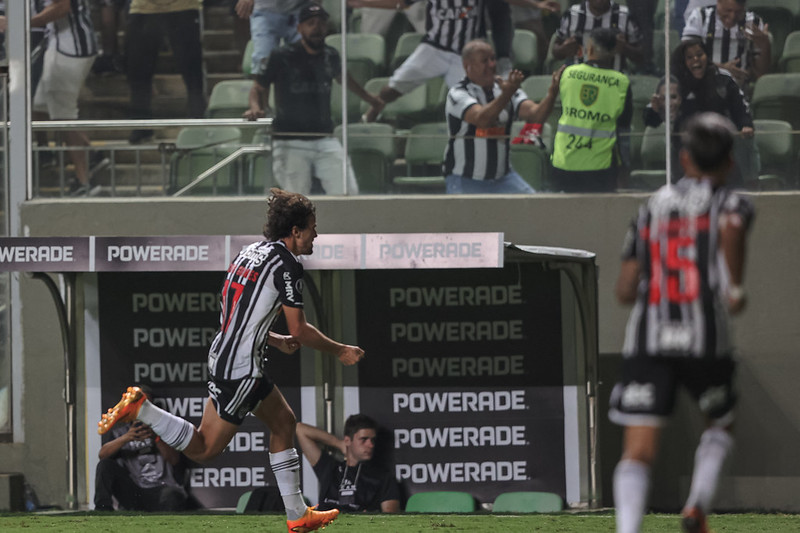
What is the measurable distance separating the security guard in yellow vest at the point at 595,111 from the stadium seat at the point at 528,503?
2501 mm

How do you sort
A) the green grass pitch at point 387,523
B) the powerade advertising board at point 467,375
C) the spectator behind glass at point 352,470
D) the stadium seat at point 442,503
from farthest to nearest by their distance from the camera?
the powerade advertising board at point 467,375 < the stadium seat at point 442,503 < the spectator behind glass at point 352,470 < the green grass pitch at point 387,523

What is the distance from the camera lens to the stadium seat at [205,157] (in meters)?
10.7

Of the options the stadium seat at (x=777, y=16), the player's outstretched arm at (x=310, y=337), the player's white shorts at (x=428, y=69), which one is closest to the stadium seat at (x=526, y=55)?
the player's white shorts at (x=428, y=69)

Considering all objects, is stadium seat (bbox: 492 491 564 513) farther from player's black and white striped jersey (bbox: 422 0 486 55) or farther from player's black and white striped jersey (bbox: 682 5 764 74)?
player's black and white striped jersey (bbox: 682 5 764 74)

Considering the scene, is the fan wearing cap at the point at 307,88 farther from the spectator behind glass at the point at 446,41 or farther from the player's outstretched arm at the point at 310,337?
the player's outstretched arm at the point at 310,337

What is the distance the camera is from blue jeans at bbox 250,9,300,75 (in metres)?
10.6

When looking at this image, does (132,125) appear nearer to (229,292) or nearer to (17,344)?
(17,344)

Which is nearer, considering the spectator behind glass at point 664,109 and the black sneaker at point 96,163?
the spectator behind glass at point 664,109

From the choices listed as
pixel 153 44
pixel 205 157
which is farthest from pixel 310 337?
pixel 153 44

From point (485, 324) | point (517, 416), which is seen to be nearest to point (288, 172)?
point (485, 324)

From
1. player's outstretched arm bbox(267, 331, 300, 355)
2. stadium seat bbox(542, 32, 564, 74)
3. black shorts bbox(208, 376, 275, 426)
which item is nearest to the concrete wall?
stadium seat bbox(542, 32, 564, 74)

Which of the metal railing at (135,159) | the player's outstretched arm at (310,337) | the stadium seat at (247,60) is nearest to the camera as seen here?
the player's outstretched arm at (310,337)

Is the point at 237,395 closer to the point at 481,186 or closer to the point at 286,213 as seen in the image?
the point at 286,213

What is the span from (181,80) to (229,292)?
4516 mm
